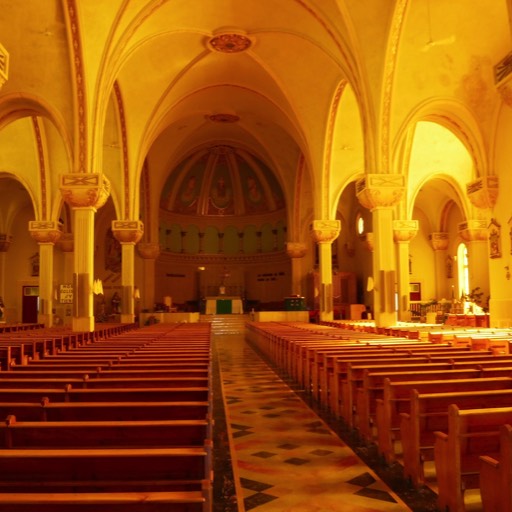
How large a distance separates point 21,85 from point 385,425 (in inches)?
524

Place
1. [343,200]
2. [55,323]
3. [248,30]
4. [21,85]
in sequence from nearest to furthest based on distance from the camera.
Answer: [21,85] < [248,30] < [55,323] < [343,200]

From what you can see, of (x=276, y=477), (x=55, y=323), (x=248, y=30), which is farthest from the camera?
(x=55, y=323)

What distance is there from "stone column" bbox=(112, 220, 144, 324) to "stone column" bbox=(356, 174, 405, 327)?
426 inches

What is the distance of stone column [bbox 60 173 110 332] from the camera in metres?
15.1

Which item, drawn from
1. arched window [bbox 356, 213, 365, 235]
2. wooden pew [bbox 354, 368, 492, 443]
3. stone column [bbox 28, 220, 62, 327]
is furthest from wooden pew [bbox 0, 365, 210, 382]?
arched window [bbox 356, 213, 365, 235]

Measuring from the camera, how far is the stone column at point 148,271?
31.4m

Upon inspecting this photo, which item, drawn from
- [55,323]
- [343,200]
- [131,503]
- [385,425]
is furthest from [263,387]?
[343,200]

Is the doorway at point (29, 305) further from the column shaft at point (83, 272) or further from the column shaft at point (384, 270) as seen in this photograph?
the column shaft at point (384, 270)

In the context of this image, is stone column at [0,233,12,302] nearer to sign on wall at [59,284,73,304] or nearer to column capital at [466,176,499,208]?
sign on wall at [59,284,73,304]

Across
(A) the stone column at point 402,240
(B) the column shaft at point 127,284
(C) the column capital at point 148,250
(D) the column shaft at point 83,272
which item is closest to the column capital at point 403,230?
(A) the stone column at point 402,240

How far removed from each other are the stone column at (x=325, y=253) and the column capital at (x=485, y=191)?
7.51 metres

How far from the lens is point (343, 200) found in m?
34.2

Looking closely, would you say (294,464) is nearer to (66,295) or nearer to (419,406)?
(419,406)

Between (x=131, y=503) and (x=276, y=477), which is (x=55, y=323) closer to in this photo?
(x=276, y=477)
